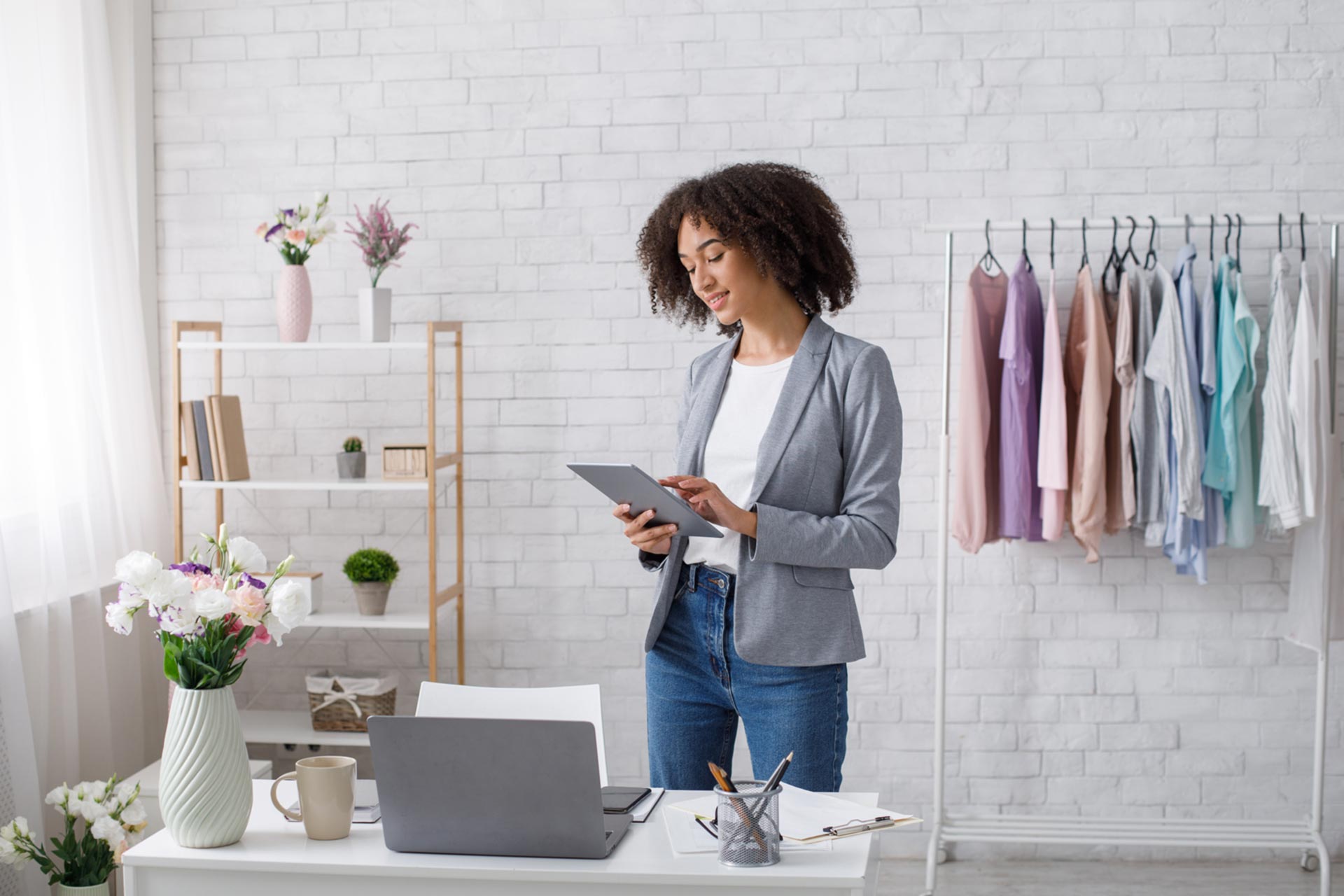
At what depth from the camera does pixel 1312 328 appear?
3.01 m

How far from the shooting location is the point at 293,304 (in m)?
3.24

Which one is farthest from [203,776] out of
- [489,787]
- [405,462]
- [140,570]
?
[405,462]

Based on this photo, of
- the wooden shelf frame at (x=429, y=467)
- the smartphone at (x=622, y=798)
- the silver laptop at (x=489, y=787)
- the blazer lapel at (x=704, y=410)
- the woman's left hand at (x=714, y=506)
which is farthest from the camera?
the wooden shelf frame at (x=429, y=467)

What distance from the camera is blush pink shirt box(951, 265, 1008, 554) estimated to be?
3.15 meters

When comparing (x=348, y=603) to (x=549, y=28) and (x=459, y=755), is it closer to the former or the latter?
(x=549, y=28)

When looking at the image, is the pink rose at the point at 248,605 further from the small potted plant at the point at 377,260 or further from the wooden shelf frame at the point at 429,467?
the small potted plant at the point at 377,260

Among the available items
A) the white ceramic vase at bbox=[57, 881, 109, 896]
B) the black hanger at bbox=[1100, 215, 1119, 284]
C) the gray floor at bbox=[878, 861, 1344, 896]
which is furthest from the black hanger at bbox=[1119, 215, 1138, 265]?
the white ceramic vase at bbox=[57, 881, 109, 896]

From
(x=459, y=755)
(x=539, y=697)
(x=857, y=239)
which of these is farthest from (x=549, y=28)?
(x=459, y=755)

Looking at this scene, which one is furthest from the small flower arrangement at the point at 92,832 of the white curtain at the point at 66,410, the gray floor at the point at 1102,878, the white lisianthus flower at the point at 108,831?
the gray floor at the point at 1102,878

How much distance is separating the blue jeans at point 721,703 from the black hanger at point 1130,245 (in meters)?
1.79

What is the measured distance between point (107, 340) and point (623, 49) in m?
1.65

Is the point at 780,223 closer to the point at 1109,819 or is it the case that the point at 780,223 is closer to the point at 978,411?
the point at 978,411

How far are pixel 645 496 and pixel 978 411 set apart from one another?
1.61 metres

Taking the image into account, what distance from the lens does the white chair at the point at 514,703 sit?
→ 1986 mm
